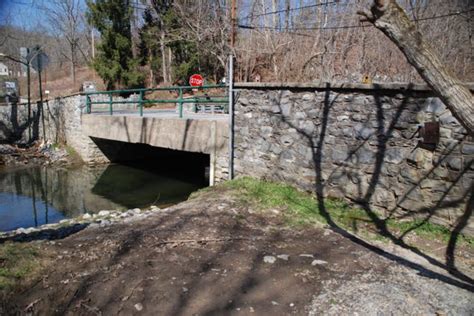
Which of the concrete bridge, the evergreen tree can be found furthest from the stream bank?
the evergreen tree

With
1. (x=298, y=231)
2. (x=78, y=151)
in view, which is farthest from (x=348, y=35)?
(x=298, y=231)

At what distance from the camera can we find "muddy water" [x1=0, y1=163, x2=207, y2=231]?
9.12 meters

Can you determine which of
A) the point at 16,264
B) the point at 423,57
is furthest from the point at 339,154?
the point at 16,264

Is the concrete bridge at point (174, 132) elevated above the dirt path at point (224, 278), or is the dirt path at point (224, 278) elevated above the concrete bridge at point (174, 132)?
the concrete bridge at point (174, 132)

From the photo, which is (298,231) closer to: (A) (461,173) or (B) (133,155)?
(A) (461,173)

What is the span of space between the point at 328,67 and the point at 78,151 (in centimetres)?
1039

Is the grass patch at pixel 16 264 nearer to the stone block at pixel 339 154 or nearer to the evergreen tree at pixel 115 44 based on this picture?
the stone block at pixel 339 154

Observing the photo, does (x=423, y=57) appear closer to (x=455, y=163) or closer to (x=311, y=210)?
(x=455, y=163)

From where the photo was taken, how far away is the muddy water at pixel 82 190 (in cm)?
912

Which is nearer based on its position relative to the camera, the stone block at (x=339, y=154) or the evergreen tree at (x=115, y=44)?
the stone block at (x=339, y=154)

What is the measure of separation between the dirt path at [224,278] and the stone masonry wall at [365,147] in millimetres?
1348

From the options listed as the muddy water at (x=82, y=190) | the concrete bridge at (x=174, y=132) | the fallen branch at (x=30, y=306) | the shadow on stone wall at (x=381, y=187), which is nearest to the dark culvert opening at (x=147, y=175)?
the muddy water at (x=82, y=190)

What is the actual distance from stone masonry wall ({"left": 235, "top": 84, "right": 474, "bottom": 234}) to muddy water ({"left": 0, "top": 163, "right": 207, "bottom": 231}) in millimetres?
3552

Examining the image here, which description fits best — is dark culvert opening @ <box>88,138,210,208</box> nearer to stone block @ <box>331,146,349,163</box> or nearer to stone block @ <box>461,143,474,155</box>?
stone block @ <box>331,146,349,163</box>
